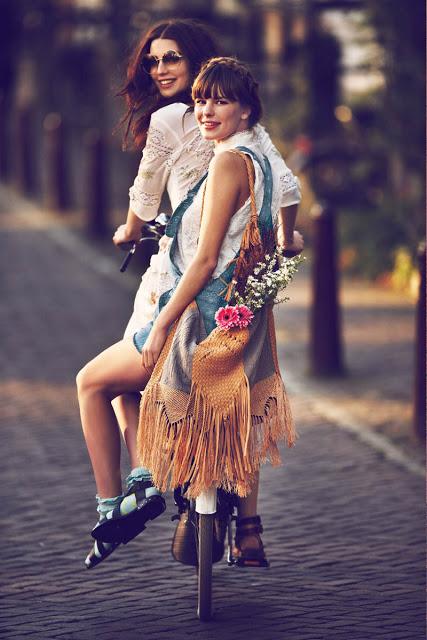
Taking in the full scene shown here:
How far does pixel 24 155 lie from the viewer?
71.8 ft

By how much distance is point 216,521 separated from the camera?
5137 millimetres

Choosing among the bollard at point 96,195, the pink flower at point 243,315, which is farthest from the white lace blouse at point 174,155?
the bollard at point 96,195

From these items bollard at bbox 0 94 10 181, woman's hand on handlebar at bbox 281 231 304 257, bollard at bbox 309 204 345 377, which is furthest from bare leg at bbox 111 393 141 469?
bollard at bbox 0 94 10 181

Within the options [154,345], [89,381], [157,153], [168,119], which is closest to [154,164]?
[157,153]

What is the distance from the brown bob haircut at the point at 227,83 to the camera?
4.73 m

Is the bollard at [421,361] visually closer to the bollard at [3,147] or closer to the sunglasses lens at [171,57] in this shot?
the sunglasses lens at [171,57]

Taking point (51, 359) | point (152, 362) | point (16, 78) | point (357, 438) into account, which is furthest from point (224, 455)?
point (16, 78)

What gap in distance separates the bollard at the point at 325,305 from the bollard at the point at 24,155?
41.0ft

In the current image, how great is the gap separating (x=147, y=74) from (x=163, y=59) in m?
0.11

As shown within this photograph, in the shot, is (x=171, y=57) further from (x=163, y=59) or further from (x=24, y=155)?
(x=24, y=155)

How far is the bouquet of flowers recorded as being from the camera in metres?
4.70

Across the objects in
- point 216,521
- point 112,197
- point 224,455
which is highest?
point 224,455

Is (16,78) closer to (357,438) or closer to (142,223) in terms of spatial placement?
(357,438)

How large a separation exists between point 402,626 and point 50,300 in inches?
321
